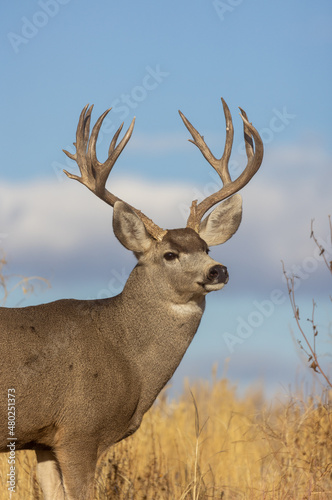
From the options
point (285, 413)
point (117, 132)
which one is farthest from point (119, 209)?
point (285, 413)

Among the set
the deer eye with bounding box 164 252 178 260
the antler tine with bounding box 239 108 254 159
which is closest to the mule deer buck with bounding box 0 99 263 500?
the deer eye with bounding box 164 252 178 260

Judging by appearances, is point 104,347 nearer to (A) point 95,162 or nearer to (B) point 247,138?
(A) point 95,162

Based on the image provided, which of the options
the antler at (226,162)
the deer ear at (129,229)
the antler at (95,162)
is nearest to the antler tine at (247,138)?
the antler at (226,162)

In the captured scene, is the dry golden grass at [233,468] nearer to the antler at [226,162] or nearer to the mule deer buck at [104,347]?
the mule deer buck at [104,347]

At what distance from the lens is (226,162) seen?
8.58 metres

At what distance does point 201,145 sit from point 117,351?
8.85ft

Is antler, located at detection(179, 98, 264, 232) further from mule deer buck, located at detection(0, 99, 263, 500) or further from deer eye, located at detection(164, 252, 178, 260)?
deer eye, located at detection(164, 252, 178, 260)

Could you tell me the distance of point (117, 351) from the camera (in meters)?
7.19

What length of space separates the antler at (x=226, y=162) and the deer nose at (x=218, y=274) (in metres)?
0.88

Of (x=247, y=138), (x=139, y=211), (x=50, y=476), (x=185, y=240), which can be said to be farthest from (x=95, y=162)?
(x=50, y=476)

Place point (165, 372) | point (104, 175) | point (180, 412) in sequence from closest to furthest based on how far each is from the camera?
point (165, 372), point (104, 175), point (180, 412)

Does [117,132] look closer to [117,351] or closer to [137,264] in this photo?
[137,264]

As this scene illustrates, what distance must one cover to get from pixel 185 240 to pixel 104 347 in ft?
3.94

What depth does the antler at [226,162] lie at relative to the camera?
26.2 ft
